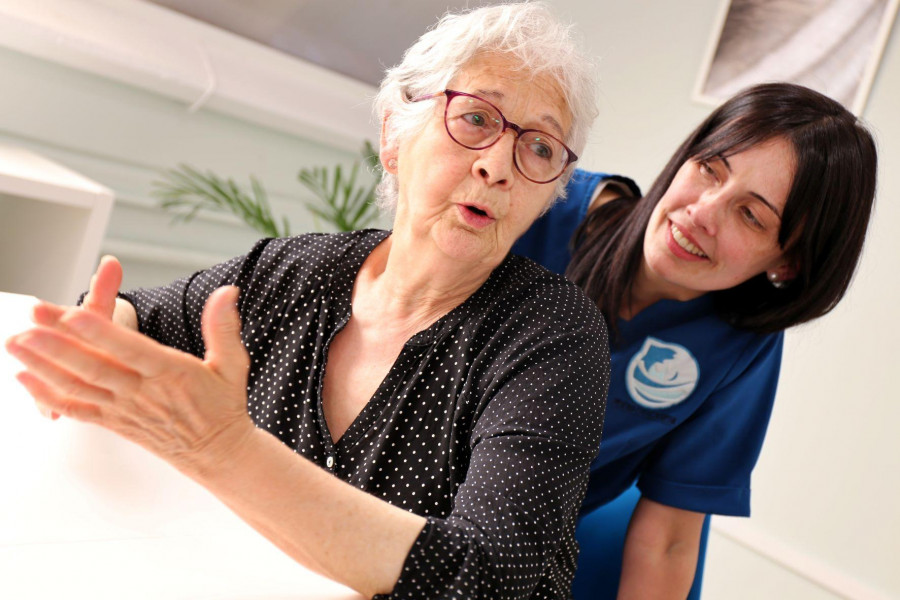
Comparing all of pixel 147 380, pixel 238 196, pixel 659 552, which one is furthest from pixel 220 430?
pixel 238 196

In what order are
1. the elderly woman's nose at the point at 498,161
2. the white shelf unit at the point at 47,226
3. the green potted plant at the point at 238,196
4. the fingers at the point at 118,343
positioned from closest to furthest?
the fingers at the point at 118,343 < the elderly woman's nose at the point at 498,161 < the white shelf unit at the point at 47,226 < the green potted plant at the point at 238,196

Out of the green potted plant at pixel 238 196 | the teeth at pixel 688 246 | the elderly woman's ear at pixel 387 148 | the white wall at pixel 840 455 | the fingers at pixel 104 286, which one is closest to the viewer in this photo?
the fingers at pixel 104 286

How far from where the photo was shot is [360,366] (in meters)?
1.18

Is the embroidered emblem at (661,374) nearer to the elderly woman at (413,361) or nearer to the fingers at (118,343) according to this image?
the elderly woman at (413,361)

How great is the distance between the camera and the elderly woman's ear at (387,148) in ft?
Result: 4.33

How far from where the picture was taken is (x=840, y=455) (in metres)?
2.38

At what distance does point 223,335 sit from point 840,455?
2.17 m

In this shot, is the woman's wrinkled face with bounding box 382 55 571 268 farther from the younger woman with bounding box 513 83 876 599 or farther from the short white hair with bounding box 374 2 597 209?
the younger woman with bounding box 513 83 876 599

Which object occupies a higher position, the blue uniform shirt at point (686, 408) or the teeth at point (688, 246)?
the teeth at point (688, 246)

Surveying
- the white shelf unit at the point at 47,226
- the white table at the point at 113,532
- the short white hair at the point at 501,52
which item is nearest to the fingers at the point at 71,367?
the white table at the point at 113,532

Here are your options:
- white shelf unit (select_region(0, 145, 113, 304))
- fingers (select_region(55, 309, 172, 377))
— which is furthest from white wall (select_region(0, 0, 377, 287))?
fingers (select_region(55, 309, 172, 377))

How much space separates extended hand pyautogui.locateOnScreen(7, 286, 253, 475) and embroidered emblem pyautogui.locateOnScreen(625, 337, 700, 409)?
3.10 ft

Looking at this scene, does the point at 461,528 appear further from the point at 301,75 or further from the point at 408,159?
the point at 301,75

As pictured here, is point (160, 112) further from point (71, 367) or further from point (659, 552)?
point (71, 367)
